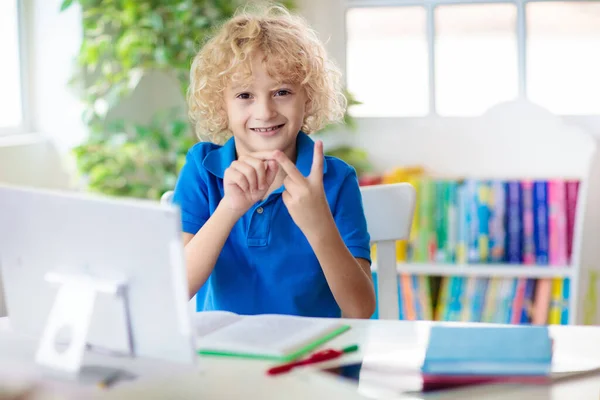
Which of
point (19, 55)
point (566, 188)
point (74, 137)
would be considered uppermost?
point (19, 55)

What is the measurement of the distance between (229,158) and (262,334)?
0.52m

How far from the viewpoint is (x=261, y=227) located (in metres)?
1.57

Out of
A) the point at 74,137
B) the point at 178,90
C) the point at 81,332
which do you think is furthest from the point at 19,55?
the point at 81,332

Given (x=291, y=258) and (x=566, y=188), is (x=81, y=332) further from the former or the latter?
(x=566, y=188)

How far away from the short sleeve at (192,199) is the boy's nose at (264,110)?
0.53 ft

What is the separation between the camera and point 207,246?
146cm

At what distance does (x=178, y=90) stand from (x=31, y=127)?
1.93 ft

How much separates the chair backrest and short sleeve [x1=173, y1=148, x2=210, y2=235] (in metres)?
0.31

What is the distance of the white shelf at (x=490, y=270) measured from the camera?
281 centimetres

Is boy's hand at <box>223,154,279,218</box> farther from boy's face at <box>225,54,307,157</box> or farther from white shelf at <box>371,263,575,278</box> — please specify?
white shelf at <box>371,263,575,278</box>

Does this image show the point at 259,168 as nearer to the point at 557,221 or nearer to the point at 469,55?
the point at 557,221

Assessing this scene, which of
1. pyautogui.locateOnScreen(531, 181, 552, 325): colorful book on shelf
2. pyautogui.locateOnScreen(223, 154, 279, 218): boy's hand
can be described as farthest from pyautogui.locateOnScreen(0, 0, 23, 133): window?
pyautogui.locateOnScreen(531, 181, 552, 325): colorful book on shelf

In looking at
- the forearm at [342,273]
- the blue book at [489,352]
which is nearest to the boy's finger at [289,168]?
the forearm at [342,273]

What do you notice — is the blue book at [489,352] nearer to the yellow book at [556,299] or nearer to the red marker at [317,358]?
the red marker at [317,358]
